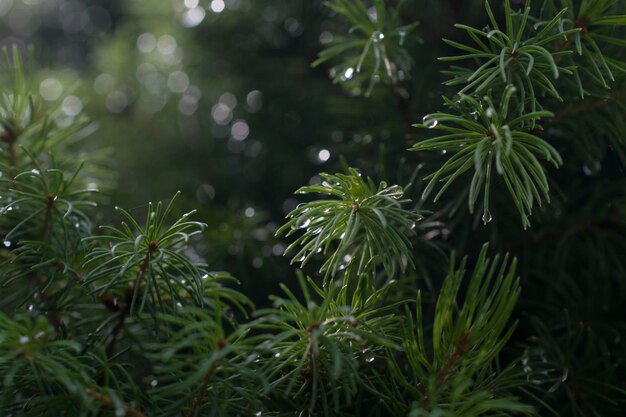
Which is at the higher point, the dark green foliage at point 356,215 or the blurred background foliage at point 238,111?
the blurred background foliage at point 238,111

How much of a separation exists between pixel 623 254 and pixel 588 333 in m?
0.08

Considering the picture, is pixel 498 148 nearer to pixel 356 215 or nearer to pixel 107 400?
pixel 356 215

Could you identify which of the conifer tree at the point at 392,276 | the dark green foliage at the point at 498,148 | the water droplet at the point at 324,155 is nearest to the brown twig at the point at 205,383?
the conifer tree at the point at 392,276

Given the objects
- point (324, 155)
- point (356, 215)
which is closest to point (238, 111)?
point (324, 155)

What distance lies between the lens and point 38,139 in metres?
0.39

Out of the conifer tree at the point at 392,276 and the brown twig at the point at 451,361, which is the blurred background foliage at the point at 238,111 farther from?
the brown twig at the point at 451,361

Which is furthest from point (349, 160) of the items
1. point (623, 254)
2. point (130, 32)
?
point (130, 32)

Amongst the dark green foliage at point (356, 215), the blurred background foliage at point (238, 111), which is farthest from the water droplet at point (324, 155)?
the dark green foliage at point (356, 215)

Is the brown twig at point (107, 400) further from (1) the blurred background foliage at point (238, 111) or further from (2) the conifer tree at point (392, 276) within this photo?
(1) the blurred background foliage at point (238, 111)

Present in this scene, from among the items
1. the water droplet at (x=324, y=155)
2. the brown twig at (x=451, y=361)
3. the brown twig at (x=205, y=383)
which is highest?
the water droplet at (x=324, y=155)

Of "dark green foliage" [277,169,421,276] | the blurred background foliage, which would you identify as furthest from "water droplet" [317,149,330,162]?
"dark green foliage" [277,169,421,276]

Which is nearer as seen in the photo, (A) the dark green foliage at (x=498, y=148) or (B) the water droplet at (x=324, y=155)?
(A) the dark green foliage at (x=498, y=148)

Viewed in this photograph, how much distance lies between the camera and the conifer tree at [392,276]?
26cm

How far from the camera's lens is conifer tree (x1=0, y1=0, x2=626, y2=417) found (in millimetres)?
258
